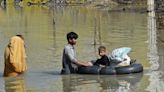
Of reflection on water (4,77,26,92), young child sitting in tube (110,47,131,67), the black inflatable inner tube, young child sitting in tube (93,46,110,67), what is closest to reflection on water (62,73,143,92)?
the black inflatable inner tube

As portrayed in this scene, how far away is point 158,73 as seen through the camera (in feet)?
55.2

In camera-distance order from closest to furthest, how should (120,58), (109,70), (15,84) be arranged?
(15,84) < (109,70) < (120,58)

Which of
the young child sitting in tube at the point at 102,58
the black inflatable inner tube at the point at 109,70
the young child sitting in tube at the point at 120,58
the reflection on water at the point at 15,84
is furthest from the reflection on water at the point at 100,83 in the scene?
the reflection on water at the point at 15,84

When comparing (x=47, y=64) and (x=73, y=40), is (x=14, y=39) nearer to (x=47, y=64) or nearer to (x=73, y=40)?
(x=73, y=40)

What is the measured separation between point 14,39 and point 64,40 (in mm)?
14597

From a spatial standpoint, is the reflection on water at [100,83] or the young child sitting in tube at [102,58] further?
the young child sitting in tube at [102,58]

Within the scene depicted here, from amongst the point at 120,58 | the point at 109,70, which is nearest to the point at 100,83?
the point at 109,70

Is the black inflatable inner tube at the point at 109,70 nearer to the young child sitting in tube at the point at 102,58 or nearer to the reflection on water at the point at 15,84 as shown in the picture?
the young child sitting in tube at the point at 102,58

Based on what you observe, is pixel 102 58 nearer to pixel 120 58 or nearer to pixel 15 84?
pixel 120 58

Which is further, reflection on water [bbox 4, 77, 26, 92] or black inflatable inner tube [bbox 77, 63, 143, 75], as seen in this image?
black inflatable inner tube [bbox 77, 63, 143, 75]

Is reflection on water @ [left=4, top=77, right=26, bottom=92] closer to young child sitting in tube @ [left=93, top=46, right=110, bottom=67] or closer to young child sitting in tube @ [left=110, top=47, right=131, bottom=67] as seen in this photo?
young child sitting in tube @ [left=93, top=46, right=110, bottom=67]

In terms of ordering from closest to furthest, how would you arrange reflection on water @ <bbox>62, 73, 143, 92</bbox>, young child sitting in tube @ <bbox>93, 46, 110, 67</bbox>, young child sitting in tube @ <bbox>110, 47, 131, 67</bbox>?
reflection on water @ <bbox>62, 73, 143, 92</bbox>, young child sitting in tube @ <bbox>93, 46, 110, 67</bbox>, young child sitting in tube @ <bbox>110, 47, 131, 67</bbox>

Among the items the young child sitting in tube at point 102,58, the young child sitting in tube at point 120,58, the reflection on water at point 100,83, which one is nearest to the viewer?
the reflection on water at point 100,83

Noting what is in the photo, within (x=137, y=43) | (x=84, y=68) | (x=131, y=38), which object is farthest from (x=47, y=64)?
(x=131, y=38)
